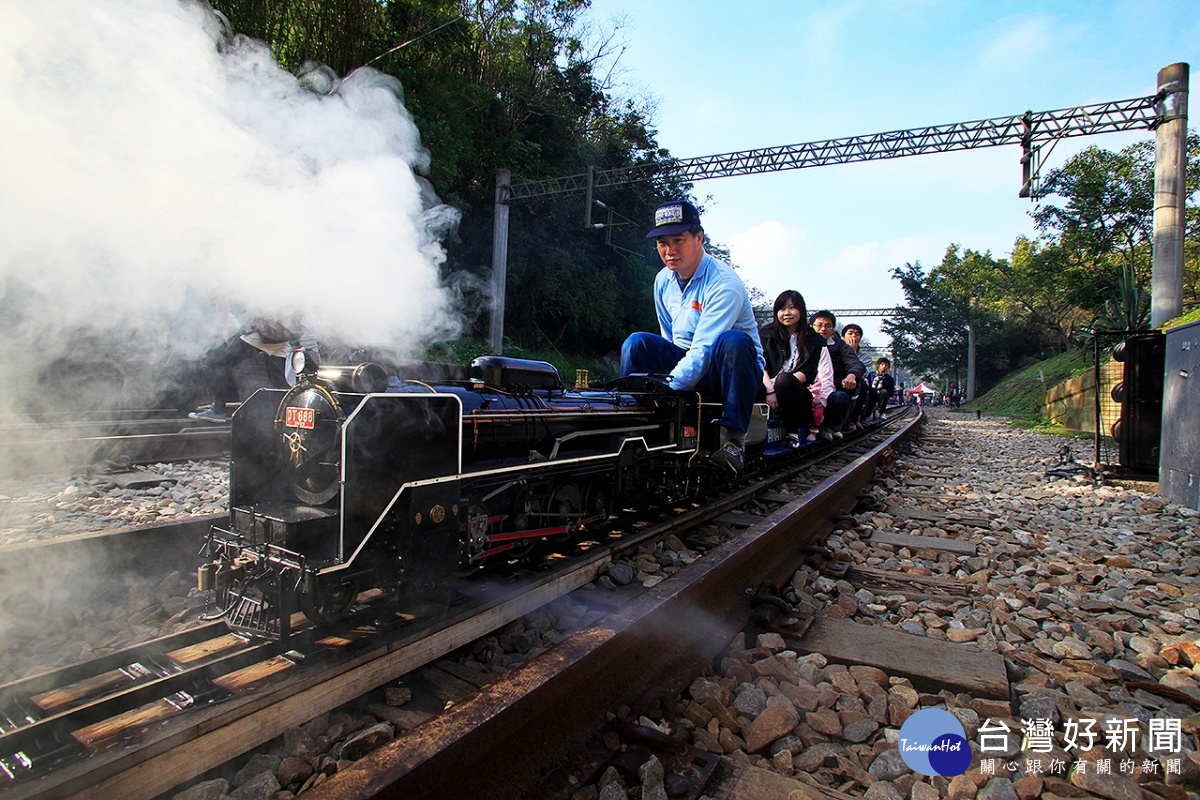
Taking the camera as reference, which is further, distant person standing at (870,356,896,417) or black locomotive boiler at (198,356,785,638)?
distant person standing at (870,356,896,417)

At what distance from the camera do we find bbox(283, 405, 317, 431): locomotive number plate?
8.40 ft

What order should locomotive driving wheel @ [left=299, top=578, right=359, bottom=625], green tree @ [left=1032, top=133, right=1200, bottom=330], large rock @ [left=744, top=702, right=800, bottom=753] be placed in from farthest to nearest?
green tree @ [left=1032, top=133, right=1200, bottom=330] < locomotive driving wheel @ [left=299, top=578, right=359, bottom=625] < large rock @ [left=744, top=702, right=800, bottom=753]

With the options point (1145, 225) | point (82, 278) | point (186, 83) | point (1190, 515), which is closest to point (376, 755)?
point (82, 278)

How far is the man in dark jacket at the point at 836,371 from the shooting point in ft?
29.6

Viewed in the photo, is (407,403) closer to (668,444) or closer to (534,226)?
→ (668,444)

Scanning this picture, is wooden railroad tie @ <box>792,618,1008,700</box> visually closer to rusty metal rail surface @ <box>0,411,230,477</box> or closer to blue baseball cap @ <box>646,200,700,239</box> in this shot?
blue baseball cap @ <box>646,200,700,239</box>

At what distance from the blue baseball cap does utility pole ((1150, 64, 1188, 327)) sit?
37.3 feet

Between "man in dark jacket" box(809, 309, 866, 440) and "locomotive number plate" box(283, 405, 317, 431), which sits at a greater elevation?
"man in dark jacket" box(809, 309, 866, 440)

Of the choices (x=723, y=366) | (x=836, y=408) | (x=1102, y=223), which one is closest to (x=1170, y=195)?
(x=836, y=408)

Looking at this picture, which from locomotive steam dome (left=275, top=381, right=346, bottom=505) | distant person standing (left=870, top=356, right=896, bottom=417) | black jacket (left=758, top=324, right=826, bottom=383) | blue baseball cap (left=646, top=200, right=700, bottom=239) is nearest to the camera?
locomotive steam dome (left=275, top=381, right=346, bottom=505)

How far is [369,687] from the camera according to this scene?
2.23m

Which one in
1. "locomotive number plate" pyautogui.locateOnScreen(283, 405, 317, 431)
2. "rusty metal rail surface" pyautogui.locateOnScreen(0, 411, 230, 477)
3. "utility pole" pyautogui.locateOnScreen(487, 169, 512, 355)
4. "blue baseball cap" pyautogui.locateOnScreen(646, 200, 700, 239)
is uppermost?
"utility pole" pyautogui.locateOnScreen(487, 169, 512, 355)

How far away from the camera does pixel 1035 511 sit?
533cm

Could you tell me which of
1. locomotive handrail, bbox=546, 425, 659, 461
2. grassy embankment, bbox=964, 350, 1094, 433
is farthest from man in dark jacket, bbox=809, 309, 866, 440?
grassy embankment, bbox=964, 350, 1094, 433
